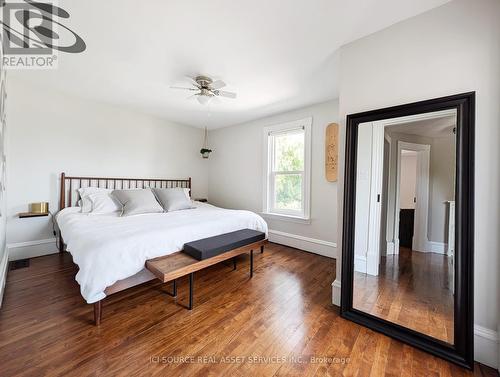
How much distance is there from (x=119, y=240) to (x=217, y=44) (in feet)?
6.52

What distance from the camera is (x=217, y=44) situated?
6.25 feet

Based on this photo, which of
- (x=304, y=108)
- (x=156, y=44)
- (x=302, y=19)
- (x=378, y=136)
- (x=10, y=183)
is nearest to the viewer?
(x=302, y=19)

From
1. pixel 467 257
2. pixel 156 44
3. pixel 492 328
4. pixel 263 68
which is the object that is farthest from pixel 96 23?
pixel 492 328

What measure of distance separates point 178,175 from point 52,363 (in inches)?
142

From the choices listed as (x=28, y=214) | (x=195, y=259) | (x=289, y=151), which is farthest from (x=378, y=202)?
(x=28, y=214)

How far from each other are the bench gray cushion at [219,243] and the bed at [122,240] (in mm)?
120

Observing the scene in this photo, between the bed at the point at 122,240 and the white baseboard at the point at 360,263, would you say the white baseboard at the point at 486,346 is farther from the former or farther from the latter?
the bed at the point at 122,240

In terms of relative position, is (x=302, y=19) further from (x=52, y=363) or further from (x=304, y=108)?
(x=52, y=363)

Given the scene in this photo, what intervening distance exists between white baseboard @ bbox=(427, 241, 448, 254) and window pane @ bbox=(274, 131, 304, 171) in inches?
84.5

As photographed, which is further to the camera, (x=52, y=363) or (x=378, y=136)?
(x=378, y=136)

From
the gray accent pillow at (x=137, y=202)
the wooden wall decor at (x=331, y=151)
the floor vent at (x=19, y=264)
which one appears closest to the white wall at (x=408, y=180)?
the wooden wall decor at (x=331, y=151)

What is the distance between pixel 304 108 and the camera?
3.51 metres

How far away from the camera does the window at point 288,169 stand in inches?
139

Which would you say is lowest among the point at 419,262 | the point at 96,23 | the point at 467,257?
the point at 419,262
